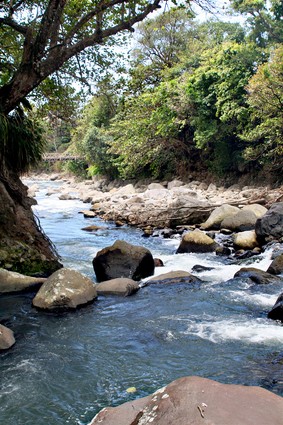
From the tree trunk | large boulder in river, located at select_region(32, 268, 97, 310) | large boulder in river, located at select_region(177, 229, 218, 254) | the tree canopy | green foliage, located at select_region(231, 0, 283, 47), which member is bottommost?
large boulder in river, located at select_region(177, 229, 218, 254)

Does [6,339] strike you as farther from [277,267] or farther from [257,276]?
[277,267]

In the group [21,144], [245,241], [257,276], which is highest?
[21,144]

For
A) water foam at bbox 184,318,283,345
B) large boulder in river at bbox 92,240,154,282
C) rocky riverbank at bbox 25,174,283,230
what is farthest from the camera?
rocky riverbank at bbox 25,174,283,230

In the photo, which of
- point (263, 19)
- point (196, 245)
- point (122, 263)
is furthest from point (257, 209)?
point (263, 19)

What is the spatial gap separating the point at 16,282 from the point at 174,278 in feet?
10.0

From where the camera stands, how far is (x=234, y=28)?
3894cm

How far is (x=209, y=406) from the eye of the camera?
92.1 inches

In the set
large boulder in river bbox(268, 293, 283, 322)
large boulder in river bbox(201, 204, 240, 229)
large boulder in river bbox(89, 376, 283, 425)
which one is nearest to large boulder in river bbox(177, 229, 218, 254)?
large boulder in river bbox(201, 204, 240, 229)

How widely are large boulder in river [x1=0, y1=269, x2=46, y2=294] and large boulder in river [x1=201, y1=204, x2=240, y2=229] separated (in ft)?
26.6

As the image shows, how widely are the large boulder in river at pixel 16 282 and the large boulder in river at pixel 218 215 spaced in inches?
320

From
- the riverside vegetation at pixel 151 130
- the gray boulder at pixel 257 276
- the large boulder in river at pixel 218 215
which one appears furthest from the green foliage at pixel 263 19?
the gray boulder at pixel 257 276

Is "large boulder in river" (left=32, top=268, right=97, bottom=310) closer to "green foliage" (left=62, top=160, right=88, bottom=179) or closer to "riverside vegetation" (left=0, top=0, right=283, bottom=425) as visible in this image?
"riverside vegetation" (left=0, top=0, right=283, bottom=425)

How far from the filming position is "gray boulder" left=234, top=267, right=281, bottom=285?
304 inches

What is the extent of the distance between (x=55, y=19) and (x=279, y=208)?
8.12 meters
